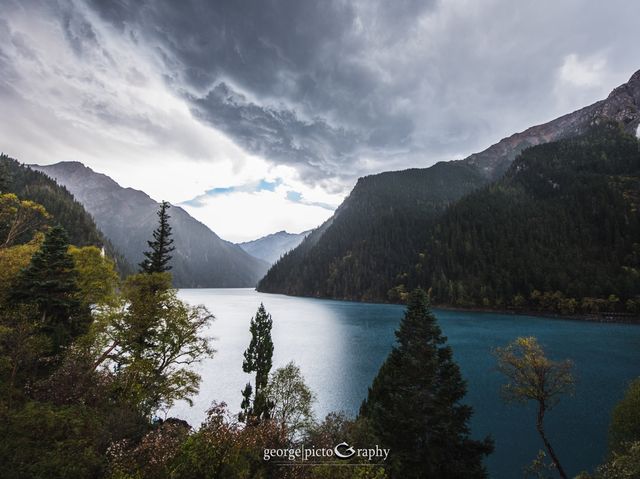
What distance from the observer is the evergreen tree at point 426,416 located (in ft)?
76.6

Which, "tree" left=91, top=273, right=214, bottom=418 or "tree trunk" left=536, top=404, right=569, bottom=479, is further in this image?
"tree" left=91, top=273, right=214, bottom=418

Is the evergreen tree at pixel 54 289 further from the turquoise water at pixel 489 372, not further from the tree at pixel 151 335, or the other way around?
the turquoise water at pixel 489 372

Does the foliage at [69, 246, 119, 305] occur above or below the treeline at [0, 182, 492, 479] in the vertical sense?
above

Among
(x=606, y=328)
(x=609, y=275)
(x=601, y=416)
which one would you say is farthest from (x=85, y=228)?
(x=609, y=275)

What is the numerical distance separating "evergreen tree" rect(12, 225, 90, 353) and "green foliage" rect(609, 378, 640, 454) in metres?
51.3

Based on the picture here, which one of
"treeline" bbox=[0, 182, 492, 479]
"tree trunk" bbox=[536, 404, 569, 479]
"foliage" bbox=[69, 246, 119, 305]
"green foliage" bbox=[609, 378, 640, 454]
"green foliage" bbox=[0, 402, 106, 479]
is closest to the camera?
"green foliage" bbox=[0, 402, 106, 479]

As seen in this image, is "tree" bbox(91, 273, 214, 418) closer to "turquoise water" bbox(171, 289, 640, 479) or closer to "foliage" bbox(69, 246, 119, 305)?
"foliage" bbox(69, 246, 119, 305)

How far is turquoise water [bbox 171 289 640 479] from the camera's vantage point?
34.0 meters

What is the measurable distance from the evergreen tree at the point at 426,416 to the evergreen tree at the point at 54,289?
3114cm

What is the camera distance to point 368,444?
22.6 meters

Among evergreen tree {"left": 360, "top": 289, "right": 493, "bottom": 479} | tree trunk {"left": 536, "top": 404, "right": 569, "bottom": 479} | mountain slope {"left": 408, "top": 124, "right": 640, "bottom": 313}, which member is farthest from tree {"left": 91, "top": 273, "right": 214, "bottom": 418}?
mountain slope {"left": 408, "top": 124, "right": 640, "bottom": 313}

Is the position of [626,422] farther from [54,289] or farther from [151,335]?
[54,289]

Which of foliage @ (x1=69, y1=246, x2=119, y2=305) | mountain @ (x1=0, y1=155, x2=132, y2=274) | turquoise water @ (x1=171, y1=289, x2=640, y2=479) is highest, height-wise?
mountain @ (x1=0, y1=155, x2=132, y2=274)

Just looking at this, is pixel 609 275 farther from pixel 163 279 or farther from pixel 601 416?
pixel 163 279
